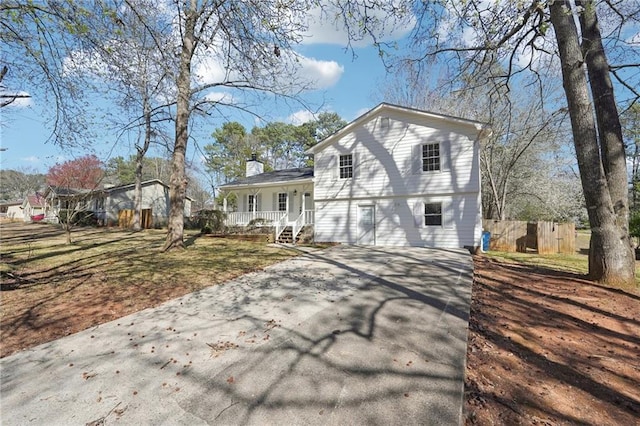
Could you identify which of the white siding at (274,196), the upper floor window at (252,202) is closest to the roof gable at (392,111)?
the white siding at (274,196)

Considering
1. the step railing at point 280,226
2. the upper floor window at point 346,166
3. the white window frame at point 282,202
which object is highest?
the upper floor window at point 346,166

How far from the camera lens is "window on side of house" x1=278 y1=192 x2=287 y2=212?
18328 mm

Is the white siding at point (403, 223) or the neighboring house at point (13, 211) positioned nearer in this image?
the white siding at point (403, 223)

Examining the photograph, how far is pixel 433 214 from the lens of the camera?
12703 mm

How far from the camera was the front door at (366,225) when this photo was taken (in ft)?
46.0

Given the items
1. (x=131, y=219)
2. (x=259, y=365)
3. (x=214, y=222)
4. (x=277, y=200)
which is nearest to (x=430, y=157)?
(x=277, y=200)

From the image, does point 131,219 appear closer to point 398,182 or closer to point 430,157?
point 398,182

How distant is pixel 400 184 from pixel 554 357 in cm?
1055

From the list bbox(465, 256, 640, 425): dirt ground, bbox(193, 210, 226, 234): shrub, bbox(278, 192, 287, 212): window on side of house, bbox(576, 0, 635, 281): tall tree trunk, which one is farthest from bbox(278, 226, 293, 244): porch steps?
bbox(576, 0, 635, 281): tall tree trunk

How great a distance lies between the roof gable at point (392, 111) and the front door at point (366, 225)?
3.80 meters

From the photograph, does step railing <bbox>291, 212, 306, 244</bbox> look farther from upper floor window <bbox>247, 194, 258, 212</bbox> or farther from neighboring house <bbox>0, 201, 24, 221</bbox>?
neighboring house <bbox>0, 201, 24, 221</bbox>

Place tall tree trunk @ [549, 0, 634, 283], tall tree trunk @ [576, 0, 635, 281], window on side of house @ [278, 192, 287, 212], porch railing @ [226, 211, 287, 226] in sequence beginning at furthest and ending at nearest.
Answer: window on side of house @ [278, 192, 287, 212] → porch railing @ [226, 211, 287, 226] → tall tree trunk @ [576, 0, 635, 281] → tall tree trunk @ [549, 0, 634, 283]

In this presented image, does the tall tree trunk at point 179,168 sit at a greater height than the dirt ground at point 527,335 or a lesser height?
greater

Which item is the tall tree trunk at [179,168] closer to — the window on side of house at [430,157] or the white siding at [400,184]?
the white siding at [400,184]
